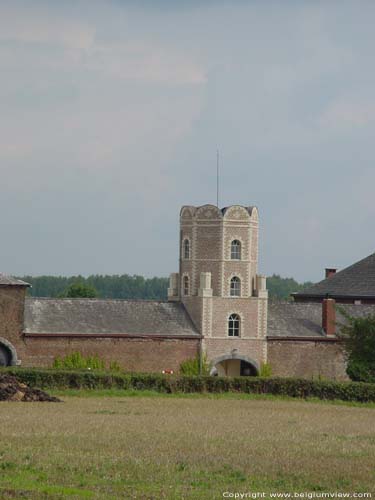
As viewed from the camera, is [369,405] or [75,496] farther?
[369,405]

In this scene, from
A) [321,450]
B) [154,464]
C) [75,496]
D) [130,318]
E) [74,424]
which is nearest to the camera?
[75,496]

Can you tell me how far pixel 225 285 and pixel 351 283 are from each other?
14457 millimetres

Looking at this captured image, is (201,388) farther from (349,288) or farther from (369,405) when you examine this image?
(349,288)

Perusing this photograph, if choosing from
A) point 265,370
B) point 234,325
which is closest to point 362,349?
point 265,370

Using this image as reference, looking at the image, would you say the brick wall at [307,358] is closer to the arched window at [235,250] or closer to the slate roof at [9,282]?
the arched window at [235,250]

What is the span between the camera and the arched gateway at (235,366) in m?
70.6

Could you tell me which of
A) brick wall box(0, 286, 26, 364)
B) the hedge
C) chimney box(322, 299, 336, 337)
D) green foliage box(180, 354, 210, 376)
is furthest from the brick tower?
the hedge

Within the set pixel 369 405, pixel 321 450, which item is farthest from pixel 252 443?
pixel 369 405

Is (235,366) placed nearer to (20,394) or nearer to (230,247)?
Result: (230,247)

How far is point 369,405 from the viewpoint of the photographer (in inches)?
2048

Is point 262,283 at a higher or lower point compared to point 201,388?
higher

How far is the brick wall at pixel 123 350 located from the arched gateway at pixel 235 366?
75.1 inches

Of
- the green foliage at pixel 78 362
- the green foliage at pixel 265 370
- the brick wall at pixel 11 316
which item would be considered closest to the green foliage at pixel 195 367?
the green foliage at pixel 265 370

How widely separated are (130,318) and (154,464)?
147 ft
